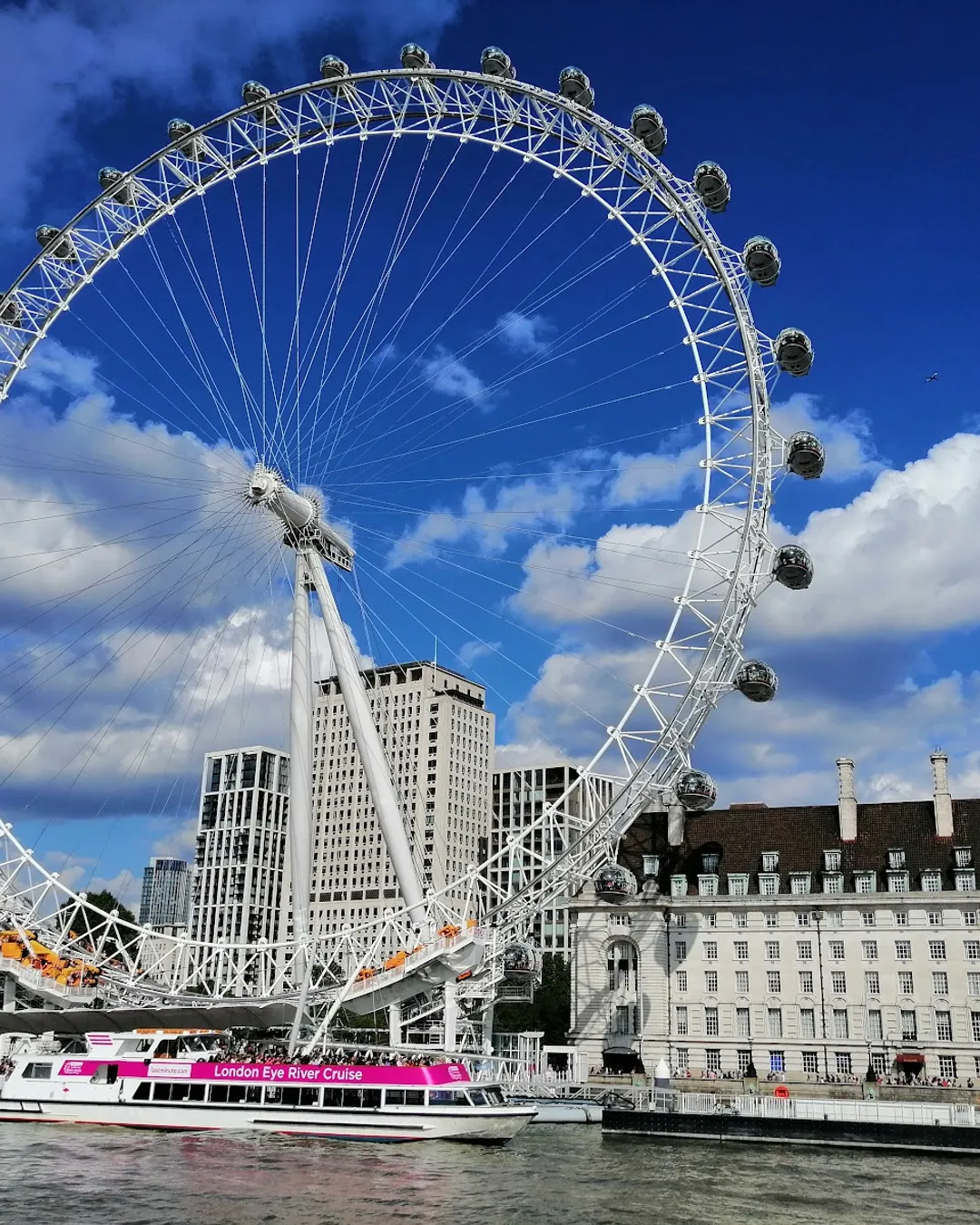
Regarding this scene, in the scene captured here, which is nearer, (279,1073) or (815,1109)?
(279,1073)

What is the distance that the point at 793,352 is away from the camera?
5759cm

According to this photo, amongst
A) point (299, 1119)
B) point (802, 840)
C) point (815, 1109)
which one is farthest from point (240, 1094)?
point (802, 840)

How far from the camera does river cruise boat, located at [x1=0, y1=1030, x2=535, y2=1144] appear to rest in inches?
2010

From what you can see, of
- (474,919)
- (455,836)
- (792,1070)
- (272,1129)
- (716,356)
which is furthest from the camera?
(455,836)

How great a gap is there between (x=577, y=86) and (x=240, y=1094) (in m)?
47.8

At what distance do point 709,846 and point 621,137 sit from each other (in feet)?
157

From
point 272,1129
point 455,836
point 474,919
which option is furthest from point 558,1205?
point 455,836

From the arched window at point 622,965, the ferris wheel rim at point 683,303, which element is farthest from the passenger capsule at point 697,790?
the arched window at point 622,965

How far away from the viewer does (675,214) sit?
58.0 metres

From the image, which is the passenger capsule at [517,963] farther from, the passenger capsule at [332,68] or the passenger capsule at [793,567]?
the passenger capsule at [332,68]

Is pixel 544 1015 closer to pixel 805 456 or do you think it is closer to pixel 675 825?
pixel 675 825

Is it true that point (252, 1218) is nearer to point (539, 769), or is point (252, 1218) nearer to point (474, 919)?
point (474, 919)

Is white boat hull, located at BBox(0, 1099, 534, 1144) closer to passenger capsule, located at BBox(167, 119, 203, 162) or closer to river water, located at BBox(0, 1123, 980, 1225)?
river water, located at BBox(0, 1123, 980, 1225)

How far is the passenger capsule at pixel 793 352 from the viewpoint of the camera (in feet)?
188
